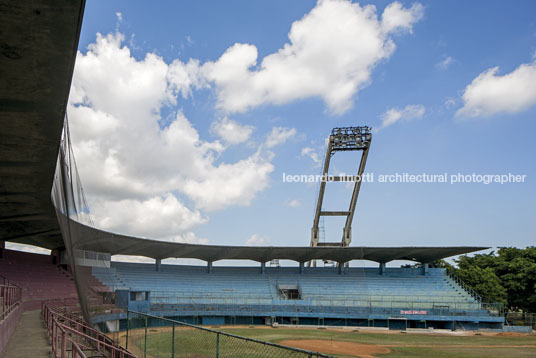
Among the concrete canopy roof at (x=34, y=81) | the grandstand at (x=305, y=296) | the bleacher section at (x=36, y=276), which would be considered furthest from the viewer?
the grandstand at (x=305, y=296)

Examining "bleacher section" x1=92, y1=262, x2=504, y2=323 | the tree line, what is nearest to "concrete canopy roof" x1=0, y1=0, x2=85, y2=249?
"bleacher section" x1=92, y1=262, x2=504, y2=323

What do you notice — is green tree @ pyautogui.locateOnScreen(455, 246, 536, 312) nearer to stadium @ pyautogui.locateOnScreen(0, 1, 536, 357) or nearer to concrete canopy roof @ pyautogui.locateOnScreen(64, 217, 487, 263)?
stadium @ pyautogui.locateOnScreen(0, 1, 536, 357)

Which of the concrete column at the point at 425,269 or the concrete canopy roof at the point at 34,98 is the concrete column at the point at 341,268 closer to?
the concrete column at the point at 425,269

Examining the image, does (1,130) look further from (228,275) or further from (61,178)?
(228,275)

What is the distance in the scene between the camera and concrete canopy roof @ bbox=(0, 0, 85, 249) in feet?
18.9

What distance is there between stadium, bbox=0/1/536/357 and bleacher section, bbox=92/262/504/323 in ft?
0.46

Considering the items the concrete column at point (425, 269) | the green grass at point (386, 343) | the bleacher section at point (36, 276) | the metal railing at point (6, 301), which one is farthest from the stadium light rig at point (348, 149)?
the metal railing at point (6, 301)

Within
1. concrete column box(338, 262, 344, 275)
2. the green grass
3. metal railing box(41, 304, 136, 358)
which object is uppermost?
→ metal railing box(41, 304, 136, 358)

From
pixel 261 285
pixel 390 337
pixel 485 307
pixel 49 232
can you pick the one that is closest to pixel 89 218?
pixel 49 232

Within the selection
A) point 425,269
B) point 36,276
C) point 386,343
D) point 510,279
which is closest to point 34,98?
point 386,343

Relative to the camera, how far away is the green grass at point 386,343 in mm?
21547

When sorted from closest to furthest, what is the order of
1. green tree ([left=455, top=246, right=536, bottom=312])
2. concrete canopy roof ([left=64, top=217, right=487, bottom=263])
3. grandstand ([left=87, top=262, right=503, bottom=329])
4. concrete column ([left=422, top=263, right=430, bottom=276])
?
grandstand ([left=87, top=262, right=503, bottom=329]) < concrete canopy roof ([left=64, top=217, right=487, bottom=263]) < concrete column ([left=422, top=263, right=430, bottom=276]) < green tree ([left=455, top=246, right=536, bottom=312])

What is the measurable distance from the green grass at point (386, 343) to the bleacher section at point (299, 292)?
4793 mm

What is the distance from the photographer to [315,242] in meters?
54.3
